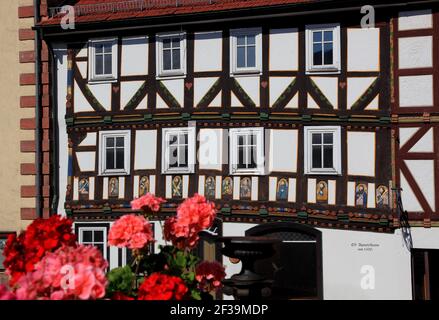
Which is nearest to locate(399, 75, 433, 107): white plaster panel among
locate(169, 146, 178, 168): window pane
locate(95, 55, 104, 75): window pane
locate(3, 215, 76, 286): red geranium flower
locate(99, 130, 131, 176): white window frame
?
locate(169, 146, 178, 168): window pane

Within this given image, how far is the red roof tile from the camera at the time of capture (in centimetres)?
1508

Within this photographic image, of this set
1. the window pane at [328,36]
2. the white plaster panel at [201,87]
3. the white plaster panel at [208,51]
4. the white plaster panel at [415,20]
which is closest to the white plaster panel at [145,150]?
the white plaster panel at [201,87]

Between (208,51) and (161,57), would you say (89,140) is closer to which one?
(161,57)

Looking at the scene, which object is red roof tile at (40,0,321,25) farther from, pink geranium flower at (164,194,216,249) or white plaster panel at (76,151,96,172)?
pink geranium flower at (164,194,216,249)

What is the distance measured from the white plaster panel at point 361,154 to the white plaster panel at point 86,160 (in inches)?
250

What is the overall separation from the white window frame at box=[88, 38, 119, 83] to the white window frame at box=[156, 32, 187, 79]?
110cm

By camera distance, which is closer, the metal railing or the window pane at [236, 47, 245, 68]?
the window pane at [236, 47, 245, 68]

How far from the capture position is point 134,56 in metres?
16.0

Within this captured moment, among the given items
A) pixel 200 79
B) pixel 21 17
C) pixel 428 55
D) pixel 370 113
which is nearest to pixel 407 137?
pixel 370 113

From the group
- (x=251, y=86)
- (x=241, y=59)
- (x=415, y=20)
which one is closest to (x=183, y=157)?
(x=251, y=86)

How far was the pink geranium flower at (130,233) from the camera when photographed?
4758 mm

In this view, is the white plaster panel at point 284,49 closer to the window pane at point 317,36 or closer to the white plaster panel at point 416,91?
the window pane at point 317,36

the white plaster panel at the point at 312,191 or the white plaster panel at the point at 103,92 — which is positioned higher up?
the white plaster panel at the point at 103,92
